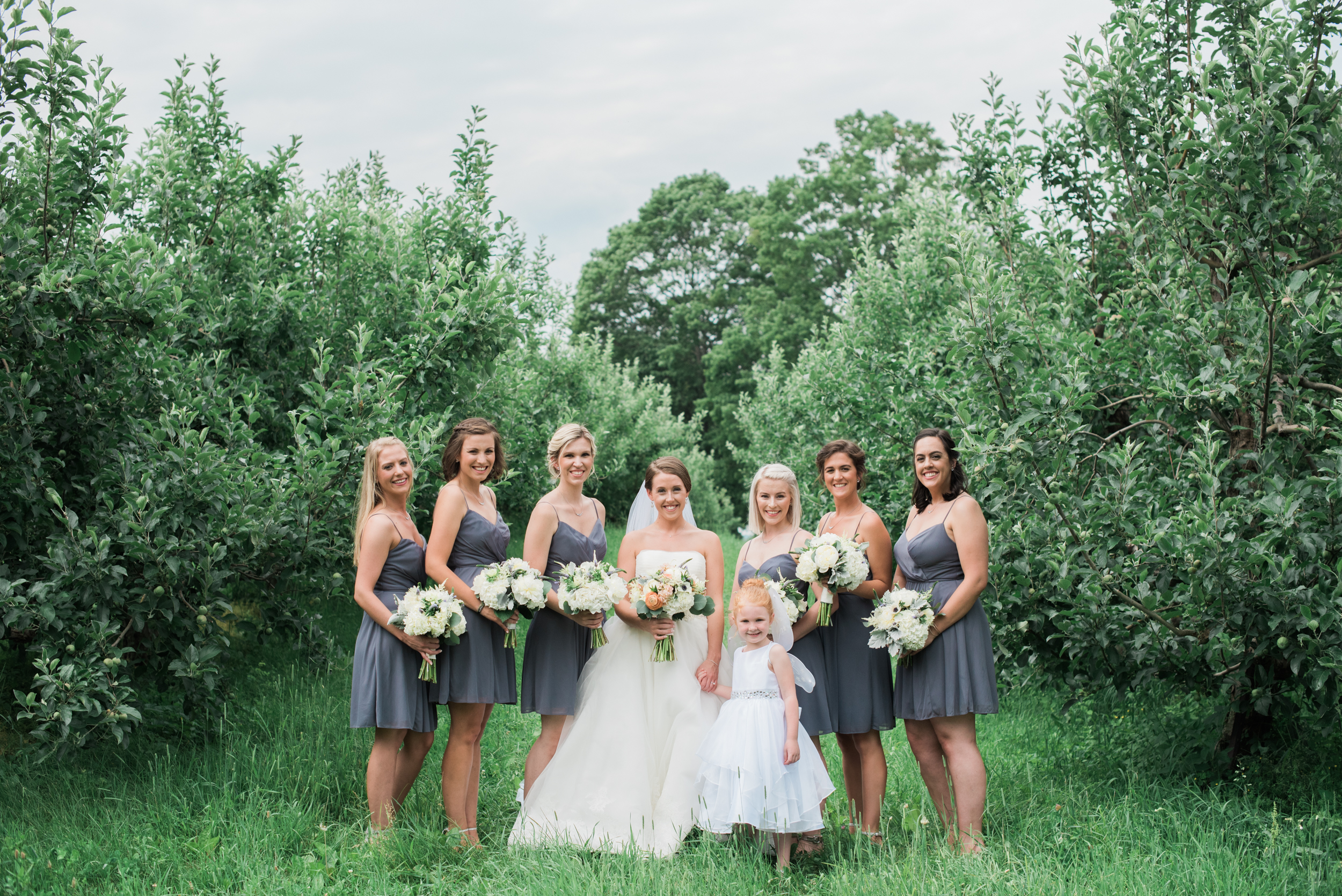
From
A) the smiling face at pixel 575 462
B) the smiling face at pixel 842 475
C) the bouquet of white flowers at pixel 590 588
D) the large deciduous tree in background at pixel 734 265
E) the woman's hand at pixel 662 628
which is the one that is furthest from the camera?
the large deciduous tree in background at pixel 734 265

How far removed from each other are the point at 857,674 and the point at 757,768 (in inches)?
34.8

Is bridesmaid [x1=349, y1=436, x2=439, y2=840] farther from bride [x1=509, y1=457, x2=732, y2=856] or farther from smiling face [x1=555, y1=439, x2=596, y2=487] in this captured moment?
Result: smiling face [x1=555, y1=439, x2=596, y2=487]

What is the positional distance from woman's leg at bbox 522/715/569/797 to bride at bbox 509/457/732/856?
0.06 m

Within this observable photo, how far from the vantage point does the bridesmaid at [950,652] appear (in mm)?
4996

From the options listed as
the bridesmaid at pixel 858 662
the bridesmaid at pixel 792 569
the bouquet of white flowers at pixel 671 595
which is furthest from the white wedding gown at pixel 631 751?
the bridesmaid at pixel 858 662

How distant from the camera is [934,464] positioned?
523 cm

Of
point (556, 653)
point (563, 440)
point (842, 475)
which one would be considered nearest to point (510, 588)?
point (556, 653)

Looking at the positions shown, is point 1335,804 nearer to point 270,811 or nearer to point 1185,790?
point 1185,790

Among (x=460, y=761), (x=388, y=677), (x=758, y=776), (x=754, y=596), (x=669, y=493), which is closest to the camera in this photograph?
(x=758, y=776)

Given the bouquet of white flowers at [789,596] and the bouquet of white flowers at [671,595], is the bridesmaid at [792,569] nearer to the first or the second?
the bouquet of white flowers at [789,596]

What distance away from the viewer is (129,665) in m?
5.65

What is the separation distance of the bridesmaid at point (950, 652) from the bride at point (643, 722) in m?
1.13

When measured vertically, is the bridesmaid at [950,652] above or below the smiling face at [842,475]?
below

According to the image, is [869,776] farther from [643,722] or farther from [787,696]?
[643,722]
